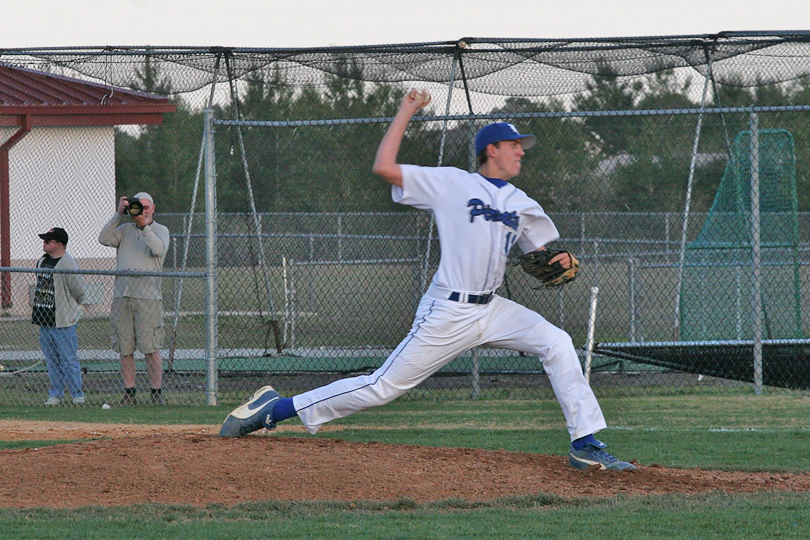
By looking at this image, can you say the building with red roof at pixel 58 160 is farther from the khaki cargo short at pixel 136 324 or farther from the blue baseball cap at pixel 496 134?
the blue baseball cap at pixel 496 134

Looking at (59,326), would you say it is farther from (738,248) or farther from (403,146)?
(403,146)

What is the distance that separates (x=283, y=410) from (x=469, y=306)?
1.28m

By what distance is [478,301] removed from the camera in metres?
5.12

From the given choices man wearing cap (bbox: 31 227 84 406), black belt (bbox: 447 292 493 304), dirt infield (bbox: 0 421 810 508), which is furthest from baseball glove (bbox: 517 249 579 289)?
man wearing cap (bbox: 31 227 84 406)

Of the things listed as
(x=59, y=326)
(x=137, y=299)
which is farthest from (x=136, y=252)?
(x=59, y=326)

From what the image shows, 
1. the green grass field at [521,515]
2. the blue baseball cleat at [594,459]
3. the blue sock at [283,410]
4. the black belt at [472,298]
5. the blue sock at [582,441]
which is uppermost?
the black belt at [472,298]

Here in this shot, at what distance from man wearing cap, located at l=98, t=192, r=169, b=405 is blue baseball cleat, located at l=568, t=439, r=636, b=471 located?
483 centimetres

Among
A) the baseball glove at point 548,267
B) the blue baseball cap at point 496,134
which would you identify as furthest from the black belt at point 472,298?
the blue baseball cap at point 496,134

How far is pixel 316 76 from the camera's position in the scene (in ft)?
39.5

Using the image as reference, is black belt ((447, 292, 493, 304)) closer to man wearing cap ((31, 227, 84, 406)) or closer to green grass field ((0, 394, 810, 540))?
green grass field ((0, 394, 810, 540))

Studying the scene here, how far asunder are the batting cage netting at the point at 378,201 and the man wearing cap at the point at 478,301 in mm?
3016

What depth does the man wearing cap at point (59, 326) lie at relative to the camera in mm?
9000

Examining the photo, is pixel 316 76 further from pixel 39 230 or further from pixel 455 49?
pixel 39 230

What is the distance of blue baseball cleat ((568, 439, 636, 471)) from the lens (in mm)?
5121
